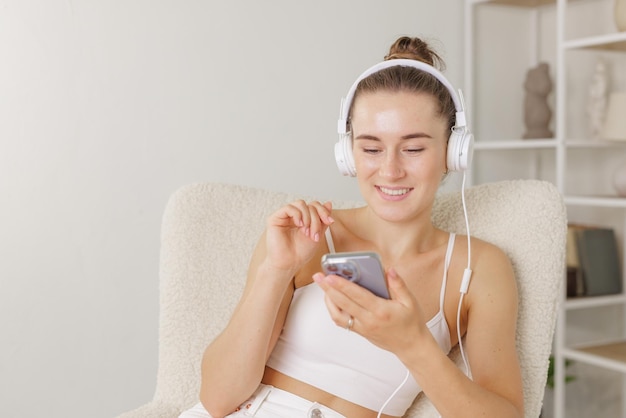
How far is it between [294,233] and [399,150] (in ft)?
0.73

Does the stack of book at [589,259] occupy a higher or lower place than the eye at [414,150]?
lower

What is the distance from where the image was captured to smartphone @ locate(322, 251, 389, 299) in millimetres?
1044

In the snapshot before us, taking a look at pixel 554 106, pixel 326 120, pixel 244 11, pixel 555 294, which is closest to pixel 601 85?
pixel 554 106

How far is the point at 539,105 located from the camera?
274cm

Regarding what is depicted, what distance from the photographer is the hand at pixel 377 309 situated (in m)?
1.09

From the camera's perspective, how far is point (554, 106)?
2.92 m

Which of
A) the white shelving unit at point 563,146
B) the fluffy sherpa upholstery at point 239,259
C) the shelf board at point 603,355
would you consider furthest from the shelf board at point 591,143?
the fluffy sherpa upholstery at point 239,259

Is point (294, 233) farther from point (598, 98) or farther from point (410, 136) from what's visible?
point (598, 98)

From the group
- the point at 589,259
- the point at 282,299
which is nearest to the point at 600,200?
the point at 589,259

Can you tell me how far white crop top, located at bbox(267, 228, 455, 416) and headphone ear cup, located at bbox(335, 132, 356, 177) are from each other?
8.5 inches

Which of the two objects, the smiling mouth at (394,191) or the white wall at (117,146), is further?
the white wall at (117,146)

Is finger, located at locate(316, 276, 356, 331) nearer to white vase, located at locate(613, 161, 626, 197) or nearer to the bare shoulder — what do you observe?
the bare shoulder

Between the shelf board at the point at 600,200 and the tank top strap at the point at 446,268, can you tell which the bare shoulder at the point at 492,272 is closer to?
the tank top strap at the point at 446,268

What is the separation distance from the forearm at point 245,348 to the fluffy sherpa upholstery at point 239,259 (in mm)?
193
